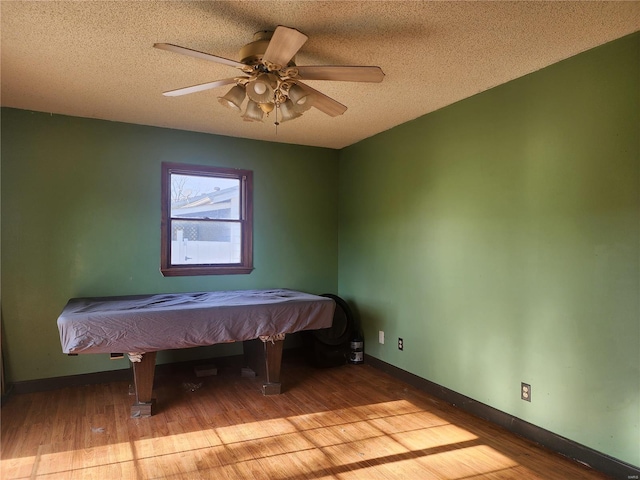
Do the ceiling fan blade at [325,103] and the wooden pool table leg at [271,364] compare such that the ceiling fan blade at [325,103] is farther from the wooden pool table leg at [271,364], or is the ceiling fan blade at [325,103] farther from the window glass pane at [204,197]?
the window glass pane at [204,197]

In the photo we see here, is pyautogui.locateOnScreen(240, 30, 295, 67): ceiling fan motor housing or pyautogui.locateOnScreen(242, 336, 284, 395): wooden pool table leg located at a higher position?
pyautogui.locateOnScreen(240, 30, 295, 67): ceiling fan motor housing

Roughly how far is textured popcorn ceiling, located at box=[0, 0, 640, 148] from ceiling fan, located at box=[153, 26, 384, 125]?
19 cm

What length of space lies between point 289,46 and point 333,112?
0.77 meters

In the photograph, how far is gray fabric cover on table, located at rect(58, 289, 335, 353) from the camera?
279 centimetres

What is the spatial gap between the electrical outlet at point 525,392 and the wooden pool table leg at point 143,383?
104 inches

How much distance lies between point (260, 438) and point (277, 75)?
231cm

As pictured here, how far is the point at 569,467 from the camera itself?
240 cm

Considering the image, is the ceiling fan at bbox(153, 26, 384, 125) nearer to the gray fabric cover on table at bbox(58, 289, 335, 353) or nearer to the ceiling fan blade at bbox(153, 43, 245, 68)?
the ceiling fan blade at bbox(153, 43, 245, 68)

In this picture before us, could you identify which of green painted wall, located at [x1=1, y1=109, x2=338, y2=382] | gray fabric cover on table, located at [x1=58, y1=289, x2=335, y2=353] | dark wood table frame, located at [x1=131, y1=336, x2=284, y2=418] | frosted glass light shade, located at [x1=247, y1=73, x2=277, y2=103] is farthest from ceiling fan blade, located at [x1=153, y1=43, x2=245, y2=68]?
green painted wall, located at [x1=1, y1=109, x2=338, y2=382]

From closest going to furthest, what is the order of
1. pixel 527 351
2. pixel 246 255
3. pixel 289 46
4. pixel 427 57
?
pixel 289 46 < pixel 427 57 < pixel 527 351 < pixel 246 255

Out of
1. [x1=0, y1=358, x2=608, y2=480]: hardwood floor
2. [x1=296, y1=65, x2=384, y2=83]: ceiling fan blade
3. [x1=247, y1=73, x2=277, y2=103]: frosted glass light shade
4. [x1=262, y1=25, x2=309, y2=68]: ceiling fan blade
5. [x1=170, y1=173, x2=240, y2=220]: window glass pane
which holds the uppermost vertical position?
[x1=262, y1=25, x2=309, y2=68]: ceiling fan blade

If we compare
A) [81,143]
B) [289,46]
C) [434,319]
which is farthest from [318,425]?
[81,143]

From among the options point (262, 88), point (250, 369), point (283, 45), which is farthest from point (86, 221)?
point (283, 45)

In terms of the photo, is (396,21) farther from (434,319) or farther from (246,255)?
(246,255)
